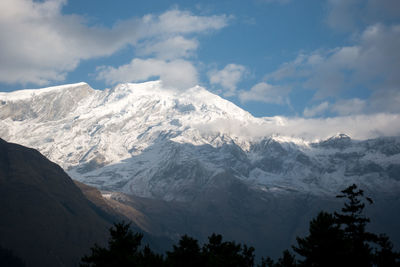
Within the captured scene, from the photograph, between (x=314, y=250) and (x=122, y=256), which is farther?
(x=122, y=256)

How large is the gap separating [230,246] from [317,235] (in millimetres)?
15942

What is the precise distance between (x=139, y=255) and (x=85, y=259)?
7450 millimetres

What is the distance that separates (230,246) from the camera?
59531 millimetres

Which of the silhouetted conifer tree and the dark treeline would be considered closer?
the dark treeline

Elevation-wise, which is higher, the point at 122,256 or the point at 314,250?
the point at 314,250

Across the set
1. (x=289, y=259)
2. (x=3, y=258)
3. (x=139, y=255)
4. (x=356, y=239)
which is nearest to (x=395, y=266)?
(x=356, y=239)

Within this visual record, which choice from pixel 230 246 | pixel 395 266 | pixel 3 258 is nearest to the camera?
pixel 395 266

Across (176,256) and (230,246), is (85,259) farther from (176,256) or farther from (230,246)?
(230,246)

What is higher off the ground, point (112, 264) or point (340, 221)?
point (340, 221)

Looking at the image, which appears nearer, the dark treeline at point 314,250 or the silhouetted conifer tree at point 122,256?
the dark treeline at point 314,250

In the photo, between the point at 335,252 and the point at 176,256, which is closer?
the point at 335,252

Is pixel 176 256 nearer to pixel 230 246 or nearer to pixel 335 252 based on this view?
pixel 230 246

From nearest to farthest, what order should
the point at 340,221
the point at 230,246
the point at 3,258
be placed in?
the point at 340,221, the point at 230,246, the point at 3,258

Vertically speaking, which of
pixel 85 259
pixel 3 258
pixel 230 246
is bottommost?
pixel 3 258
